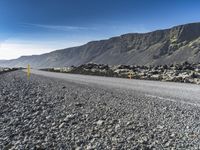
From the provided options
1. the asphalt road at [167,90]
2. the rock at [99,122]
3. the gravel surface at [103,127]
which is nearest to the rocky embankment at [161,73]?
the asphalt road at [167,90]

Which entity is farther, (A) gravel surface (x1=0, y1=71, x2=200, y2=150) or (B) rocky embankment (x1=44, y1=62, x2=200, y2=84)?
(B) rocky embankment (x1=44, y1=62, x2=200, y2=84)

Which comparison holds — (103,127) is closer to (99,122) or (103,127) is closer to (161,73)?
(99,122)

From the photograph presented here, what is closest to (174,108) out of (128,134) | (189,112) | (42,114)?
(189,112)

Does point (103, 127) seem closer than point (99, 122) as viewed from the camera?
Yes

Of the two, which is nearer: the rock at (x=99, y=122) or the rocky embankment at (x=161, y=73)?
the rock at (x=99, y=122)

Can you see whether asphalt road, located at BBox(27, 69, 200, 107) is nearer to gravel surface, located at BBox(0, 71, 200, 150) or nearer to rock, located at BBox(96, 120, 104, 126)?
gravel surface, located at BBox(0, 71, 200, 150)

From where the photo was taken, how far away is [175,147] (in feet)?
17.9

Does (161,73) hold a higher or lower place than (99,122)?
Answer: lower

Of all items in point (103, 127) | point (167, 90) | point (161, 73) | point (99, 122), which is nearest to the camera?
point (103, 127)

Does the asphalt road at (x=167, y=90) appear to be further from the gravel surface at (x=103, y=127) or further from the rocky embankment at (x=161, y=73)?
the rocky embankment at (x=161, y=73)

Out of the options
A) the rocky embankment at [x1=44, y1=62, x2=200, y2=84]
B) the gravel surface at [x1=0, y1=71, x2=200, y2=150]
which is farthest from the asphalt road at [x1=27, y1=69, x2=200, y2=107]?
the rocky embankment at [x1=44, y1=62, x2=200, y2=84]

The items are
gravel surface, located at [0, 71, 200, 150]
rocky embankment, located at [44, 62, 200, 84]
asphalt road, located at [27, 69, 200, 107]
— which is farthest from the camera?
rocky embankment, located at [44, 62, 200, 84]

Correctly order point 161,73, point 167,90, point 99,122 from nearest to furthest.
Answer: point 99,122 → point 167,90 → point 161,73

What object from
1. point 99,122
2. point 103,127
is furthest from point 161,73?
point 103,127
